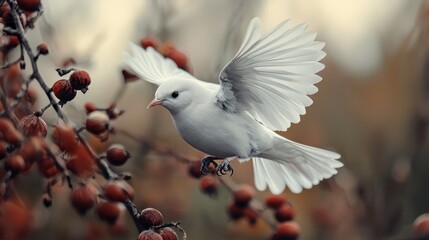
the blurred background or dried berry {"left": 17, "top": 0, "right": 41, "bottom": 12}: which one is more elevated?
dried berry {"left": 17, "top": 0, "right": 41, "bottom": 12}

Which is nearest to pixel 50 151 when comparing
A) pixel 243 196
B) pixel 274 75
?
pixel 274 75

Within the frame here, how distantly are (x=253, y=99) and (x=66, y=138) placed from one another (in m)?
0.23

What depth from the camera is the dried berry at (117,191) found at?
841 millimetres

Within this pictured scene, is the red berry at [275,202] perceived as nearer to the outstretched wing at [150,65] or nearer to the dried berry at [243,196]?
the dried berry at [243,196]

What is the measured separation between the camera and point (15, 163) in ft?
2.74

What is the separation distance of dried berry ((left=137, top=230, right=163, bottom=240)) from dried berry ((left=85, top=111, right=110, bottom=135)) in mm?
181

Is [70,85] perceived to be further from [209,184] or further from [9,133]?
[209,184]

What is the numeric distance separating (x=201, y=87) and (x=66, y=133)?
18 cm

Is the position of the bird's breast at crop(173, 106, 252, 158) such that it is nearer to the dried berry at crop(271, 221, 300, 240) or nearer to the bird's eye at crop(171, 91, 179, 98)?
the bird's eye at crop(171, 91, 179, 98)

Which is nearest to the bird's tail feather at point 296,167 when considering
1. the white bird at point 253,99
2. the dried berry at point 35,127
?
the white bird at point 253,99

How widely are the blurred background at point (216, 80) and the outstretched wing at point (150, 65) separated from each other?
58 mm

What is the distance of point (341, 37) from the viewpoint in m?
3.80

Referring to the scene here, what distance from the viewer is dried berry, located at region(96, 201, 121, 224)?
892mm

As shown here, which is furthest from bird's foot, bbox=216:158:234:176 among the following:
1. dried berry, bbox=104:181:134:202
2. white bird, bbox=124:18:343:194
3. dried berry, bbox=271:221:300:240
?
dried berry, bbox=271:221:300:240
